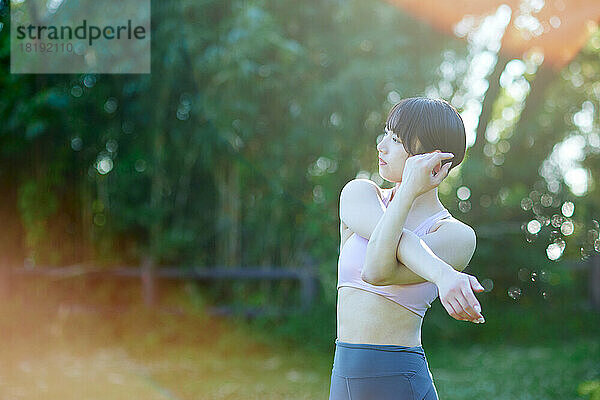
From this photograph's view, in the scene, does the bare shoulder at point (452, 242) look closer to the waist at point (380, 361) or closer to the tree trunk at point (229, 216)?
the waist at point (380, 361)

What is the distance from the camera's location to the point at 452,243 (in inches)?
63.7

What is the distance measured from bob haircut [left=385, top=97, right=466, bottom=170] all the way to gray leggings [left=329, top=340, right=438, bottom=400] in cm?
43

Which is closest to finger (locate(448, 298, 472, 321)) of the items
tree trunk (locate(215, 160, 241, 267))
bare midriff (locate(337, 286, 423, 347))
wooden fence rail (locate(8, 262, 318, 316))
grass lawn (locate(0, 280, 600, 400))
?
bare midriff (locate(337, 286, 423, 347))

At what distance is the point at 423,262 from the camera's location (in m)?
1.49

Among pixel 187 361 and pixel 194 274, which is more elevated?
pixel 194 274

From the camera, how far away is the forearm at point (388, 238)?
1.50 metres

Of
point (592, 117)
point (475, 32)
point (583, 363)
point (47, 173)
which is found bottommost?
point (583, 363)

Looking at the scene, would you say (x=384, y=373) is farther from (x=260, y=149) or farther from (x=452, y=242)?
(x=260, y=149)

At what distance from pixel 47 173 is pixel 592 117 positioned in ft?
22.8

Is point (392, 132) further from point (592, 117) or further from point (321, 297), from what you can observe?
point (592, 117)

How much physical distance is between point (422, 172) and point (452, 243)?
7.9 inches

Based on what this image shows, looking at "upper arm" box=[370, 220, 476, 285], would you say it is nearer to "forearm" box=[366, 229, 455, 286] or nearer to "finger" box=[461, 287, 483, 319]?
"forearm" box=[366, 229, 455, 286]

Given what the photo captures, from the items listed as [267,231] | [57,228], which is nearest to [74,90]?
[57,228]

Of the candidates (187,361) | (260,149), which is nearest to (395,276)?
(187,361)
